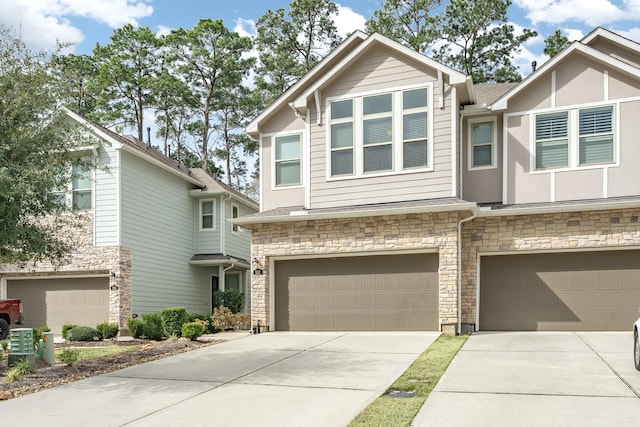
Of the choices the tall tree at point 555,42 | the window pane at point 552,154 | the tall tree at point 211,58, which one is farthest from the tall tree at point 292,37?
the window pane at point 552,154

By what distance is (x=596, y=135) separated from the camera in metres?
14.3

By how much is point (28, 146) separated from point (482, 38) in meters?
26.1

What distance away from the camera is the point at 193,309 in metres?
22.9

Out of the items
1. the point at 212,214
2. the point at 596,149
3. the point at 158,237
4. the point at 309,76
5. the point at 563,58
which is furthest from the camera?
the point at 212,214

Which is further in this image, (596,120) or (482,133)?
(482,133)

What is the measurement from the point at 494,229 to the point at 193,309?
12716mm

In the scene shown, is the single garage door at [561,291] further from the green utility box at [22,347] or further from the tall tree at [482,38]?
the tall tree at [482,38]

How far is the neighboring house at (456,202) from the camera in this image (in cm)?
1405

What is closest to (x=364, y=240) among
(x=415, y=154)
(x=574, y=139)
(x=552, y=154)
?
(x=415, y=154)

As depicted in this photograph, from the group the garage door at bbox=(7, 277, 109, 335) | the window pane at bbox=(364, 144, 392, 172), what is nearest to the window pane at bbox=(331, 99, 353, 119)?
the window pane at bbox=(364, 144, 392, 172)

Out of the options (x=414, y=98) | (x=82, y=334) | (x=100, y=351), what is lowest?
(x=82, y=334)

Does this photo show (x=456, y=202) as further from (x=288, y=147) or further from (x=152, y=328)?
(x=152, y=328)

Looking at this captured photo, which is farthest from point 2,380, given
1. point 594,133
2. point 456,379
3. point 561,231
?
point 594,133

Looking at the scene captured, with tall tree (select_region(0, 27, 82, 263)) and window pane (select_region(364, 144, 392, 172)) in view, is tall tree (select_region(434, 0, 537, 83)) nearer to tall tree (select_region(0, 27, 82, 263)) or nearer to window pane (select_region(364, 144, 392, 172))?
window pane (select_region(364, 144, 392, 172))
